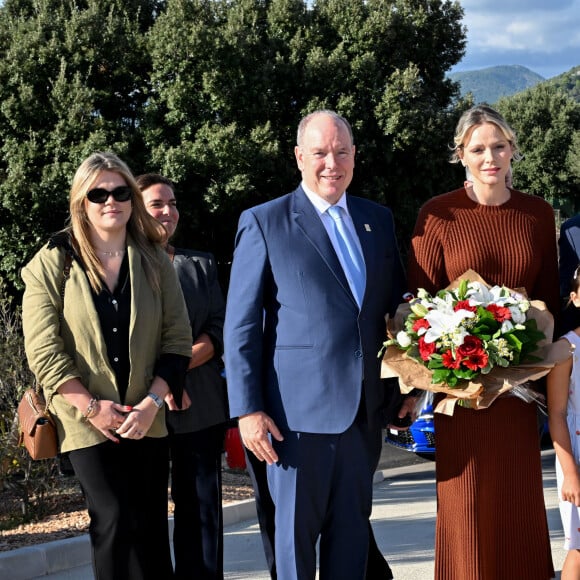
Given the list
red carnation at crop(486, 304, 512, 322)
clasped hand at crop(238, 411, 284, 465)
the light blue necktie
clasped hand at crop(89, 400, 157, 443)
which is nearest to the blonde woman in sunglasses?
clasped hand at crop(89, 400, 157, 443)

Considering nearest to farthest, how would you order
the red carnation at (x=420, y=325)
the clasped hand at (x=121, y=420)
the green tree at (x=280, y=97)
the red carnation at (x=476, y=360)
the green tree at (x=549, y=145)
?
the red carnation at (x=476, y=360), the red carnation at (x=420, y=325), the clasped hand at (x=121, y=420), the green tree at (x=280, y=97), the green tree at (x=549, y=145)

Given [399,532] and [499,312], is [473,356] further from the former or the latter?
[399,532]

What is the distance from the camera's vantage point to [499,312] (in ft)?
11.5

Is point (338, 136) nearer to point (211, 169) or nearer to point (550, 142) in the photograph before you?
point (211, 169)

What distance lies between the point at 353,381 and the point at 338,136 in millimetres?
1089

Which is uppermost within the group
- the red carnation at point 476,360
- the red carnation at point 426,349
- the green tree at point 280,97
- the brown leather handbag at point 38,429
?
the green tree at point 280,97

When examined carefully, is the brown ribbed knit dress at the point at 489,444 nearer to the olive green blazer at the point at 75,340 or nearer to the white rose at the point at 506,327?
the white rose at the point at 506,327

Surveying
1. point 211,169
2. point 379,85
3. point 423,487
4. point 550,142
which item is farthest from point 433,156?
point 550,142

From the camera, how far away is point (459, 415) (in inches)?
152

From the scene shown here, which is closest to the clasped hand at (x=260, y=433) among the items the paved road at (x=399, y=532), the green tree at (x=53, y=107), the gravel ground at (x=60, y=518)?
the paved road at (x=399, y=532)

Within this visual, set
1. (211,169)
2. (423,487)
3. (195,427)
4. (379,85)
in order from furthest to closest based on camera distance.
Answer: (379,85) → (211,169) → (423,487) → (195,427)

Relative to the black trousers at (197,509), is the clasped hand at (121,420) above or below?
above

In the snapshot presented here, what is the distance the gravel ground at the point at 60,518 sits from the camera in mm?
5684

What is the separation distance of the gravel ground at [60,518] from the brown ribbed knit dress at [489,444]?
2.98 m
